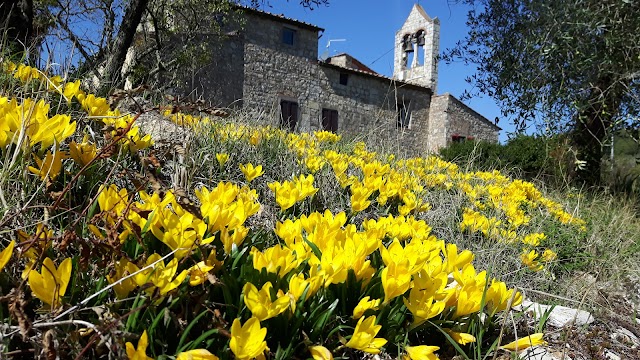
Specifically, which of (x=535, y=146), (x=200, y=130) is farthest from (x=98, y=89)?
(x=535, y=146)

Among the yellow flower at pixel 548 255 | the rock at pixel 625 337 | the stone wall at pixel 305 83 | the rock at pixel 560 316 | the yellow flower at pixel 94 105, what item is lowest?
the rock at pixel 625 337

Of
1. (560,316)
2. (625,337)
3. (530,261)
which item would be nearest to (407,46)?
(530,261)

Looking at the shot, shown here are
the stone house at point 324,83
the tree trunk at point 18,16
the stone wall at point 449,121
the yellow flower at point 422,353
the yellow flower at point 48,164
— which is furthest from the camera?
the stone wall at point 449,121

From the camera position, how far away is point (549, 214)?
3.95 metres

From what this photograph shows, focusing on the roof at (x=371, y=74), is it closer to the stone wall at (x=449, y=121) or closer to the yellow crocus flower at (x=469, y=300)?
the stone wall at (x=449, y=121)

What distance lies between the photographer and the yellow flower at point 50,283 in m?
0.81

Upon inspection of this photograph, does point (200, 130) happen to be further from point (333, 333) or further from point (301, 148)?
point (333, 333)

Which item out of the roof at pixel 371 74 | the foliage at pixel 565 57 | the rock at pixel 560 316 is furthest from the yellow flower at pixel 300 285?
the roof at pixel 371 74

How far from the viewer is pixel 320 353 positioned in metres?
0.93

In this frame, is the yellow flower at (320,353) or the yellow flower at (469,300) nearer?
the yellow flower at (320,353)

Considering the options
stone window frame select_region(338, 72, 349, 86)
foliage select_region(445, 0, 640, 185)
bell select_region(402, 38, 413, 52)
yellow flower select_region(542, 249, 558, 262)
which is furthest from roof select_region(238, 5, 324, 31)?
yellow flower select_region(542, 249, 558, 262)

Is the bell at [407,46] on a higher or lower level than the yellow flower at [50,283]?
higher

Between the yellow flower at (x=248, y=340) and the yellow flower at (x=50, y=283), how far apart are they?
331 millimetres

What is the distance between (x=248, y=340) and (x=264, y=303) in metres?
0.09
